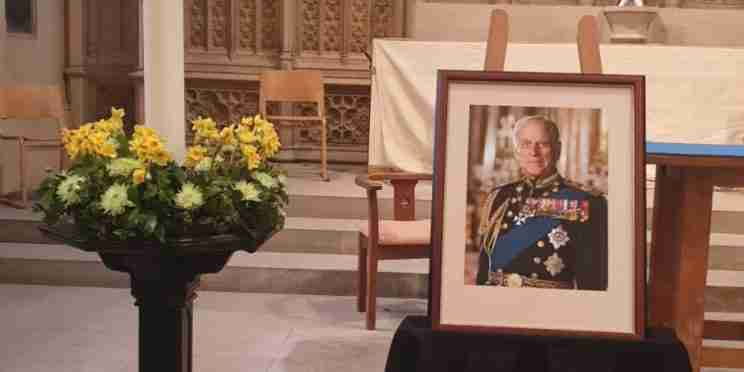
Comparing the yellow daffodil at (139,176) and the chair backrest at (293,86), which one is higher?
the chair backrest at (293,86)

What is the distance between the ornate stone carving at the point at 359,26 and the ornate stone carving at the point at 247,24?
879mm

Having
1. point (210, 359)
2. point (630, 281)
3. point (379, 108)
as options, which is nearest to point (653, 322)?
point (630, 281)

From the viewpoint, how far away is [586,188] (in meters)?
1.77

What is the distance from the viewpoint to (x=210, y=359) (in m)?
3.41

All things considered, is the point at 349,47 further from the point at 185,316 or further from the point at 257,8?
the point at 185,316

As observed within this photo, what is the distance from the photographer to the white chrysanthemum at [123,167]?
6.73 ft

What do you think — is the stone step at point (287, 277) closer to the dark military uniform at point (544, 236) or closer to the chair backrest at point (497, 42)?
the chair backrest at point (497, 42)

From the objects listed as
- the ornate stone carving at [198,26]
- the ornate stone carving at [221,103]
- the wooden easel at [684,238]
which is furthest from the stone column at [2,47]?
the wooden easel at [684,238]

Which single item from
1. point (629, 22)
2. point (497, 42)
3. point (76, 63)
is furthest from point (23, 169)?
point (497, 42)

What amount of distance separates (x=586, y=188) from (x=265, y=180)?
815 mm

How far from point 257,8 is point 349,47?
88 cm

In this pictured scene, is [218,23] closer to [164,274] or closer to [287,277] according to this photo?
[287,277]

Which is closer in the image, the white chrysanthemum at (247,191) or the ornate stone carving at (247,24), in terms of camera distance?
the white chrysanthemum at (247,191)

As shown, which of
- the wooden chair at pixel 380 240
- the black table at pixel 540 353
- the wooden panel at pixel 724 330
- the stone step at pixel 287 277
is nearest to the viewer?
the black table at pixel 540 353
